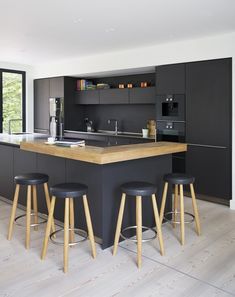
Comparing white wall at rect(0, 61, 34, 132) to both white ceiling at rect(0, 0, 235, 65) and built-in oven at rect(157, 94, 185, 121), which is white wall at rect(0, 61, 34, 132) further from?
built-in oven at rect(157, 94, 185, 121)

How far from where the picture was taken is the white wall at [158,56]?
4648 mm

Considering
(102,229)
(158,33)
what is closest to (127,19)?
(158,33)

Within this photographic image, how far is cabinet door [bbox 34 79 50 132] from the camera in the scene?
7770mm

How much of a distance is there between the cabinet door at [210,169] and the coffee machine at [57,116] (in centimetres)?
332

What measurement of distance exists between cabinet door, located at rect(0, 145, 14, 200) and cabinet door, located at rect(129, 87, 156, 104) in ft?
8.72

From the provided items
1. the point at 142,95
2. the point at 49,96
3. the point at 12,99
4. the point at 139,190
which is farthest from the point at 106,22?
the point at 12,99

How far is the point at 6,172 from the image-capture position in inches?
186

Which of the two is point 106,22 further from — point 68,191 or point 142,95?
point 68,191

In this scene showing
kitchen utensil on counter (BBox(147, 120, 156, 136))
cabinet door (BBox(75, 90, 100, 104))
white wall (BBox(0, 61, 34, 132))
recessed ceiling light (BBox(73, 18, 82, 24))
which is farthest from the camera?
white wall (BBox(0, 61, 34, 132))

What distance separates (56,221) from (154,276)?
1538mm

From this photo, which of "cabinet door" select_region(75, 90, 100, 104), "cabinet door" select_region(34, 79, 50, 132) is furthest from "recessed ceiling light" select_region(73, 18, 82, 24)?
"cabinet door" select_region(34, 79, 50, 132)

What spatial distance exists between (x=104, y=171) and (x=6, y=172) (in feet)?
7.16

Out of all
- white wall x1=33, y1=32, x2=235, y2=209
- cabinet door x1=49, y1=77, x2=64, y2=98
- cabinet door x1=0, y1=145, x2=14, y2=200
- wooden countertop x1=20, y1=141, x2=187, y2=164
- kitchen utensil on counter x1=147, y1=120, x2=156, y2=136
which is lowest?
cabinet door x1=0, y1=145, x2=14, y2=200

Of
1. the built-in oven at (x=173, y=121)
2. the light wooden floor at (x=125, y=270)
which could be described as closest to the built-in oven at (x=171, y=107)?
the built-in oven at (x=173, y=121)
